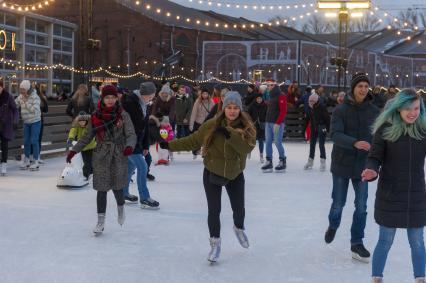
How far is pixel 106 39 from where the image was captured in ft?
137

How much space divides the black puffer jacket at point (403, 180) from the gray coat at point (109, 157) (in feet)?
8.33

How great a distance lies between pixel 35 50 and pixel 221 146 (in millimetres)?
19297

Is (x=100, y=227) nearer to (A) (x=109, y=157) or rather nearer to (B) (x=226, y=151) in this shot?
(A) (x=109, y=157)

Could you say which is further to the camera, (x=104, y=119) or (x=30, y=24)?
(x=30, y=24)

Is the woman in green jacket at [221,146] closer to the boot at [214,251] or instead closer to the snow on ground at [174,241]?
the boot at [214,251]

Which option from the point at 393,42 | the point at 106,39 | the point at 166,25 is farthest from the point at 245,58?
the point at 393,42

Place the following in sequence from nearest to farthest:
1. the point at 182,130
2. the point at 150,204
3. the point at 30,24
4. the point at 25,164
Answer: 1. the point at 150,204
2. the point at 25,164
3. the point at 182,130
4. the point at 30,24

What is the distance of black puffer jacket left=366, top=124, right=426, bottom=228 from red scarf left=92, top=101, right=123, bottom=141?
264cm

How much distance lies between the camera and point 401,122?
12.1ft

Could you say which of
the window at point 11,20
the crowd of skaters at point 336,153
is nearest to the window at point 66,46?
the window at point 11,20

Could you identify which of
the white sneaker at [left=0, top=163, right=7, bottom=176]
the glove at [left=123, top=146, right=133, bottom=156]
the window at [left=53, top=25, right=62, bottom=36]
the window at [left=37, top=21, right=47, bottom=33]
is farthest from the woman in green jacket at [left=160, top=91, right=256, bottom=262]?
the window at [left=53, top=25, right=62, bottom=36]

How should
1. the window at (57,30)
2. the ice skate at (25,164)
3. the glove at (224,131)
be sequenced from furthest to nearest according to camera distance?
the window at (57,30) < the ice skate at (25,164) < the glove at (224,131)

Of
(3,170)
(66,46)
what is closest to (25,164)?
(3,170)

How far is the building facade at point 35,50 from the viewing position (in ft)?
66.5
